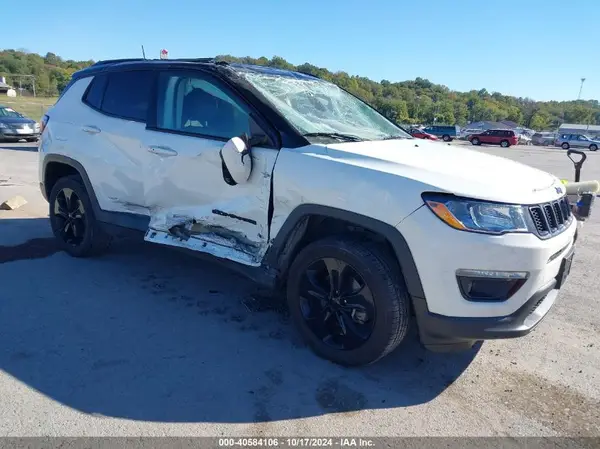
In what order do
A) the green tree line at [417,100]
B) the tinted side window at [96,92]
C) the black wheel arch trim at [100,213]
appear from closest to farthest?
the black wheel arch trim at [100,213], the tinted side window at [96,92], the green tree line at [417,100]

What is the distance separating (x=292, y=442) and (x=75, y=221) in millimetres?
3420

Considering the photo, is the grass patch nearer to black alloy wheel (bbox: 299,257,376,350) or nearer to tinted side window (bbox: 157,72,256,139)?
tinted side window (bbox: 157,72,256,139)

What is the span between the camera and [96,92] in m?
4.54

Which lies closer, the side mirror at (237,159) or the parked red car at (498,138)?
the side mirror at (237,159)

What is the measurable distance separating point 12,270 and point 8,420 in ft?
7.64

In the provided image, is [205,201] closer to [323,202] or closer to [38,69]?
[323,202]

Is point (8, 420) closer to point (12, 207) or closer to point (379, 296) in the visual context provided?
point (379, 296)

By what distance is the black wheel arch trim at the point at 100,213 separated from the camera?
4086 millimetres

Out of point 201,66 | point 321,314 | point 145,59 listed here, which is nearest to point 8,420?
point 321,314

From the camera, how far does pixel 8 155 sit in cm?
1365

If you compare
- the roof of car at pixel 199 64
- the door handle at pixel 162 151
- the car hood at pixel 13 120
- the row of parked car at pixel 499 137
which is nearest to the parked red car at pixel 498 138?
the row of parked car at pixel 499 137

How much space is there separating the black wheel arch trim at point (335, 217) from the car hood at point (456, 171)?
11.9 inches

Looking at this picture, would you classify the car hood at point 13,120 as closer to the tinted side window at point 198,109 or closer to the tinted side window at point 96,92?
the tinted side window at point 96,92

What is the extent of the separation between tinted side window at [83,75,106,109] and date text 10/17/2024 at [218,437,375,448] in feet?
11.1
